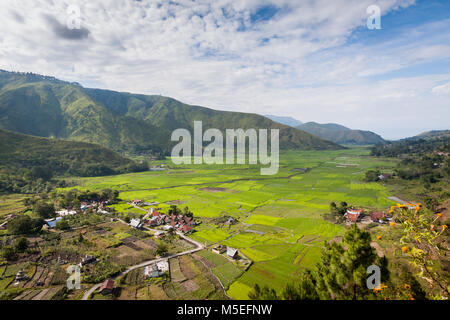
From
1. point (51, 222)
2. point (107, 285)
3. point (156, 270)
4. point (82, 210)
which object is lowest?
point (156, 270)

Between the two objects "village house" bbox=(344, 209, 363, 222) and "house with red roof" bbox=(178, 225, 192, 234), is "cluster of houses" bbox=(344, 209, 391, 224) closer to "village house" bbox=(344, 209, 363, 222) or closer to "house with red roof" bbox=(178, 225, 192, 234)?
"village house" bbox=(344, 209, 363, 222)

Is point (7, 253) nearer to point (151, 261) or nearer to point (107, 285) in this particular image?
point (107, 285)

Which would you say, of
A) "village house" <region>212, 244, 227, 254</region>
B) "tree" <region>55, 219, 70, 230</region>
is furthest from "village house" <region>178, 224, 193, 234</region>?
"tree" <region>55, 219, 70, 230</region>

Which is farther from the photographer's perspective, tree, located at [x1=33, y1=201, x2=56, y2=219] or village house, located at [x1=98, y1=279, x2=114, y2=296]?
tree, located at [x1=33, y1=201, x2=56, y2=219]

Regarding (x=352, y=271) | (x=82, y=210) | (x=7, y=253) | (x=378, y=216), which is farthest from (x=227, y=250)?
(x=82, y=210)

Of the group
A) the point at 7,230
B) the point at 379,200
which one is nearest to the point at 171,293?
the point at 7,230

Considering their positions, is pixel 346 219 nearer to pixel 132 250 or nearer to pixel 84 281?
pixel 132 250
